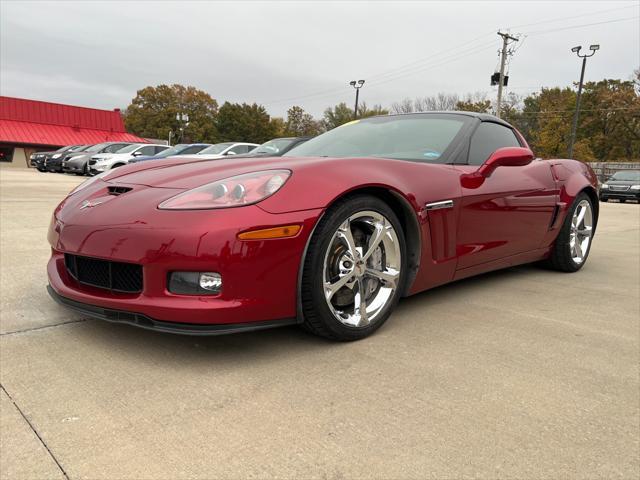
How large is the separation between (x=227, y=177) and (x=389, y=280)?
0.95 m

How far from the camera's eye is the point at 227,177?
89.8 inches

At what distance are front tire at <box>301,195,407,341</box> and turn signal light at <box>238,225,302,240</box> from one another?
132 millimetres

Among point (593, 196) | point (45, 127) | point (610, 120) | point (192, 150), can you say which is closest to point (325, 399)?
point (593, 196)

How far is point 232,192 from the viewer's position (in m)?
2.13

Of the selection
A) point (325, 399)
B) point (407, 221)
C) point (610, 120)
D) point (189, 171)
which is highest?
point (610, 120)

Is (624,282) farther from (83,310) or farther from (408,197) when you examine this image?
(83,310)

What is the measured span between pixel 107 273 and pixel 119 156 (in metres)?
18.4

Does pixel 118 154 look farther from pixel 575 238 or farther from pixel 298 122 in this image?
pixel 298 122

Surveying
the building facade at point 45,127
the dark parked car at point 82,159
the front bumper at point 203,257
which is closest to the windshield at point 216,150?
the dark parked car at point 82,159

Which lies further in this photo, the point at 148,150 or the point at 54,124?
the point at 54,124

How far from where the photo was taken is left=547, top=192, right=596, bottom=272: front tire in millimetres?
4156

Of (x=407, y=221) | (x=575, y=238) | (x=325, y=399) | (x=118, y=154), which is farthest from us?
(x=118, y=154)

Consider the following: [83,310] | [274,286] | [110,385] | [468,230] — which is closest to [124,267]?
[83,310]

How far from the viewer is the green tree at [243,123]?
66.9 m
